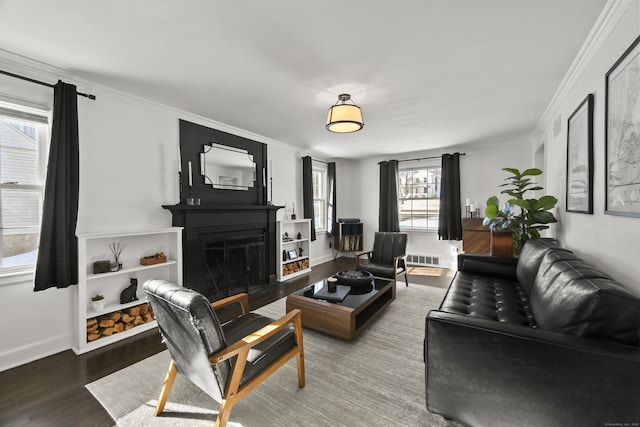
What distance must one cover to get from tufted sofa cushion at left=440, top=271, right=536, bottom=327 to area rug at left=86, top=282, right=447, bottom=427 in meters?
0.59

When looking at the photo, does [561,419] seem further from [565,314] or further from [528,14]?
[528,14]

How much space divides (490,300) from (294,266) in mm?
3452

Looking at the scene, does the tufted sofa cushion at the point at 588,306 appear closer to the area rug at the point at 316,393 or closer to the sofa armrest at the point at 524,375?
the sofa armrest at the point at 524,375

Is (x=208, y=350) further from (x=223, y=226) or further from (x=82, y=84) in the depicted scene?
(x=82, y=84)

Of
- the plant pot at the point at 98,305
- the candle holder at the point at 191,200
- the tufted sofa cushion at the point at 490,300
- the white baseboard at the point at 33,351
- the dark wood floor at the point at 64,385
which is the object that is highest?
the candle holder at the point at 191,200

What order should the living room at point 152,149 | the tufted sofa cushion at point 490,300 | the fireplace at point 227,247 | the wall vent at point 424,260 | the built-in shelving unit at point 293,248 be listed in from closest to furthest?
the living room at point 152,149
the tufted sofa cushion at point 490,300
the fireplace at point 227,247
the built-in shelving unit at point 293,248
the wall vent at point 424,260

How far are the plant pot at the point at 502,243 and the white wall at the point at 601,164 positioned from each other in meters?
0.52

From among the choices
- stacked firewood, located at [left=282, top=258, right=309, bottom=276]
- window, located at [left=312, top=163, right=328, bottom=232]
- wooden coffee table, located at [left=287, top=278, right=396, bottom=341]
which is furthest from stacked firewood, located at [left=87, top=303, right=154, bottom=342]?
window, located at [left=312, top=163, right=328, bottom=232]

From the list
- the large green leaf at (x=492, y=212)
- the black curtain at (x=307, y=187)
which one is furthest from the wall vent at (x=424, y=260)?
the large green leaf at (x=492, y=212)

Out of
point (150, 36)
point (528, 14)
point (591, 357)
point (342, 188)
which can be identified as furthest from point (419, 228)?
point (150, 36)

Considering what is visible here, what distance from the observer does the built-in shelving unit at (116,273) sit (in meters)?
2.40

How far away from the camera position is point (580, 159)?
223 cm

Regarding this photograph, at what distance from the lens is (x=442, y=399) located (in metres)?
1.41

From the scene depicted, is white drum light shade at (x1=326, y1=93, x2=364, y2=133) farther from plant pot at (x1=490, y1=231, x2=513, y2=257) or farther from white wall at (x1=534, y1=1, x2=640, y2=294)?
plant pot at (x1=490, y1=231, x2=513, y2=257)
